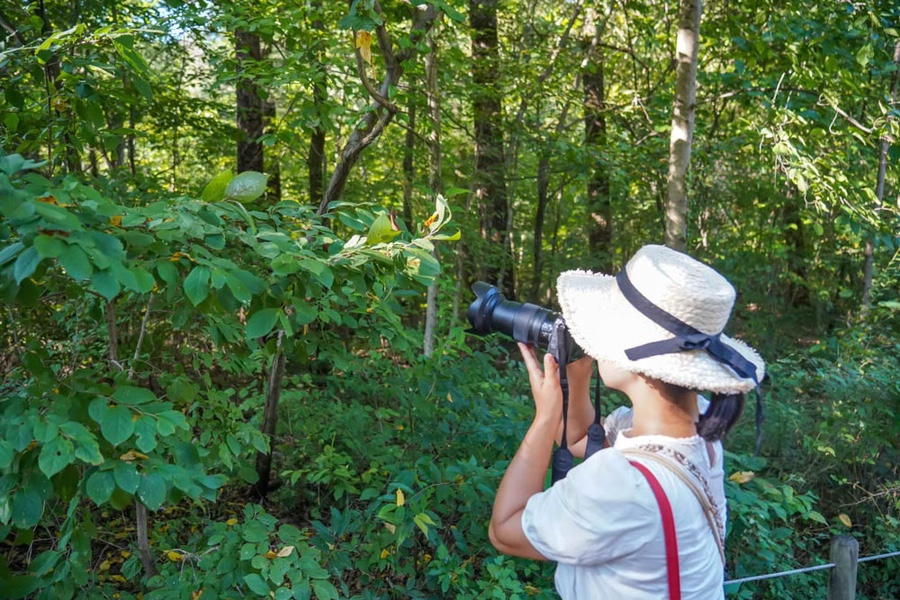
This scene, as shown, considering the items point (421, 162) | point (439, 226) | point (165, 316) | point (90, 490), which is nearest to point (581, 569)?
point (439, 226)

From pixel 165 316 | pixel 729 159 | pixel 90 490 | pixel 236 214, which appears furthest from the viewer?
pixel 729 159

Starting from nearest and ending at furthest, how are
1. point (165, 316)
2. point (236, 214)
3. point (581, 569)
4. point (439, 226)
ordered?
point (581, 569), point (236, 214), point (439, 226), point (165, 316)

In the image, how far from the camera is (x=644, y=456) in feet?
4.35

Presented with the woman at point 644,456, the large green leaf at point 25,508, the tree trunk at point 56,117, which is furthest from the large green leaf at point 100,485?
the tree trunk at point 56,117

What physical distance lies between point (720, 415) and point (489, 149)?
7278 millimetres

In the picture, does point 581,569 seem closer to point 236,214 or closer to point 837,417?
point 236,214

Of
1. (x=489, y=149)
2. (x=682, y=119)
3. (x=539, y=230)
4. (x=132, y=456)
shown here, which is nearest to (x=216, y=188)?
(x=132, y=456)

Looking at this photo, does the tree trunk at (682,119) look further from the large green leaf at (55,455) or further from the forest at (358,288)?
the large green leaf at (55,455)

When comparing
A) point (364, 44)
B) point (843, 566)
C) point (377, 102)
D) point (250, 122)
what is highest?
point (364, 44)

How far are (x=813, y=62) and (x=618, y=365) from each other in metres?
4.55

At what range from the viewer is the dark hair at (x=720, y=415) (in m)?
1.38

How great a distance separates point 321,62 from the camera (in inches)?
178

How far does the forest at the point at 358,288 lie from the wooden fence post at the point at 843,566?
7.9 inches

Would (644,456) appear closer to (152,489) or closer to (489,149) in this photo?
(152,489)
